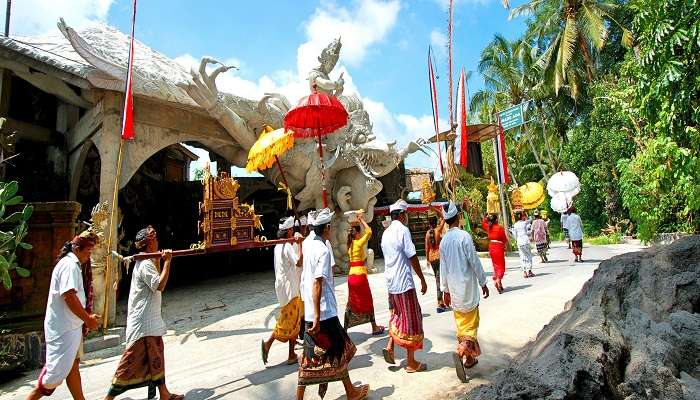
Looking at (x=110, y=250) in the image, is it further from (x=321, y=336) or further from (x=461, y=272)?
(x=461, y=272)

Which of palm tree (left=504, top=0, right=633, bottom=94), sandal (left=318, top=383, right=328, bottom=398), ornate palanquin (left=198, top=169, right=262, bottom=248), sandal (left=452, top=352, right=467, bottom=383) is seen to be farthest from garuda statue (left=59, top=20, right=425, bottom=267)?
palm tree (left=504, top=0, right=633, bottom=94)

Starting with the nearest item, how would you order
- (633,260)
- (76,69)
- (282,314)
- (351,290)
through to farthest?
(633,260)
(282,314)
(351,290)
(76,69)

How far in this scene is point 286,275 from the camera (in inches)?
170

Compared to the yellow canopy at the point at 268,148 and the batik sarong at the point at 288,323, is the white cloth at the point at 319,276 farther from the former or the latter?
the yellow canopy at the point at 268,148

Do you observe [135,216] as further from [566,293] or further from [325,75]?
[566,293]

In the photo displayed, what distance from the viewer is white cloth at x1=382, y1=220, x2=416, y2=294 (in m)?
3.80

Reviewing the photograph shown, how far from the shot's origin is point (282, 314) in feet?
13.9

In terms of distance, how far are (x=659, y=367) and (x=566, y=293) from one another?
5041 millimetres

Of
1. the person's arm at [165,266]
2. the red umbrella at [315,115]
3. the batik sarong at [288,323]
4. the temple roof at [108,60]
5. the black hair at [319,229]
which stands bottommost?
the batik sarong at [288,323]

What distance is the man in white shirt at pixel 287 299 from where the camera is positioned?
13.8 feet

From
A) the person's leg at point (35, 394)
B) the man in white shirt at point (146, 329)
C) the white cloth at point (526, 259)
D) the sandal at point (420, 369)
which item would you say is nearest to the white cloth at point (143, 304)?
the man in white shirt at point (146, 329)

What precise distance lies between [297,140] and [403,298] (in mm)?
6629

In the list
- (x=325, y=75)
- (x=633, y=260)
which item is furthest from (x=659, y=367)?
(x=325, y=75)

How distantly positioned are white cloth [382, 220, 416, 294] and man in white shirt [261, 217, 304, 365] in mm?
1109
